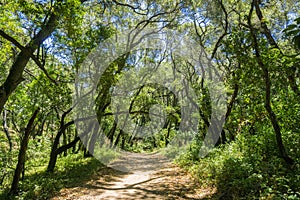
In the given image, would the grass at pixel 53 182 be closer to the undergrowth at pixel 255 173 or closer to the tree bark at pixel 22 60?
the tree bark at pixel 22 60

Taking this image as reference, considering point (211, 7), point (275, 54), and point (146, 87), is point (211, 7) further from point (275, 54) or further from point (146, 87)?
point (146, 87)

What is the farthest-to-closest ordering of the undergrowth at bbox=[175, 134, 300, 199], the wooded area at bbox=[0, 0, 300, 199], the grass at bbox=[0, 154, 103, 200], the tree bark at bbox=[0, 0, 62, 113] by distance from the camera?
the grass at bbox=[0, 154, 103, 200], the tree bark at bbox=[0, 0, 62, 113], the wooded area at bbox=[0, 0, 300, 199], the undergrowth at bbox=[175, 134, 300, 199]

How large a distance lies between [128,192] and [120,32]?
942 centimetres

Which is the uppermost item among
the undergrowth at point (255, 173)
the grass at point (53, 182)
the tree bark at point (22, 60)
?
the tree bark at point (22, 60)

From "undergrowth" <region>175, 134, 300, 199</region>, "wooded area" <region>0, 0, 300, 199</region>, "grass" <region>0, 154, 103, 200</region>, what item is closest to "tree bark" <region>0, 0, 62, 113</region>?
"wooded area" <region>0, 0, 300, 199</region>

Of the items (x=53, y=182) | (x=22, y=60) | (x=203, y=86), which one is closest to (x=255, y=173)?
(x=22, y=60)

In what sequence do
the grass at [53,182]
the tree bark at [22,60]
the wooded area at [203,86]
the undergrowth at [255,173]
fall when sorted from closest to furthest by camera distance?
the undergrowth at [255,173]
the wooded area at [203,86]
the tree bark at [22,60]
the grass at [53,182]

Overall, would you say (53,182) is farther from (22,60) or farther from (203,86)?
(203,86)

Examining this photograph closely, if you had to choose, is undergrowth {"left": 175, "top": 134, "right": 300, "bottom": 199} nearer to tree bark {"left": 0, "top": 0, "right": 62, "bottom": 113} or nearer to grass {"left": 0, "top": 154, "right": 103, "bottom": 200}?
grass {"left": 0, "top": 154, "right": 103, "bottom": 200}

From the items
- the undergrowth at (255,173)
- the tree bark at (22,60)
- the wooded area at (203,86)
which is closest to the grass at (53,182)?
the wooded area at (203,86)

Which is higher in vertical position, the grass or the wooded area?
the wooded area

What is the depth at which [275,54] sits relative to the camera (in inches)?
195

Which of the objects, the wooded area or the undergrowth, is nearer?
the undergrowth

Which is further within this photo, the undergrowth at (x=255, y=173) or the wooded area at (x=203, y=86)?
the wooded area at (x=203, y=86)
